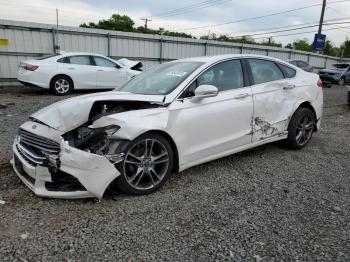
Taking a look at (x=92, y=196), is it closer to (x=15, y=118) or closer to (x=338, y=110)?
(x=15, y=118)

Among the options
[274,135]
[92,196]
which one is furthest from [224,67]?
[92,196]

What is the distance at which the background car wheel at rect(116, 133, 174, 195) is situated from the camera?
332 centimetres

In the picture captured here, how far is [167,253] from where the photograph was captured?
2.54 meters

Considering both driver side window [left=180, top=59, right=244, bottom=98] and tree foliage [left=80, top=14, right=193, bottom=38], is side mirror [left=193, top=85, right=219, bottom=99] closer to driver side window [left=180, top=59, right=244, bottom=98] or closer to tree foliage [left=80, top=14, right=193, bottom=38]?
driver side window [left=180, top=59, right=244, bottom=98]

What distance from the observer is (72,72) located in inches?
434

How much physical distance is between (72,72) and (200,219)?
30.3 ft

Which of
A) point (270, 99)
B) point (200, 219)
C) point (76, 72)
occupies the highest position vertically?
point (270, 99)

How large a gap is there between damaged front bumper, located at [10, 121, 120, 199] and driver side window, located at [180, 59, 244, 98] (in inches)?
53.8

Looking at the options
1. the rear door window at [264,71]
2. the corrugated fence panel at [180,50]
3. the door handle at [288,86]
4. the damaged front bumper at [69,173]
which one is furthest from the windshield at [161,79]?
the corrugated fence panel at [180,50]

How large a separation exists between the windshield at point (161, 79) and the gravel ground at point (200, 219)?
1.13 m

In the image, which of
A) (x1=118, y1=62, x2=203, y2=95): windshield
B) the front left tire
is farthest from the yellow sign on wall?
the front left tire

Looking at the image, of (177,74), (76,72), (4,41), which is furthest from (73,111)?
(4,41)

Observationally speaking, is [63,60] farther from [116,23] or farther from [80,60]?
[116,23]

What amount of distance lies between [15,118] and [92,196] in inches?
192
